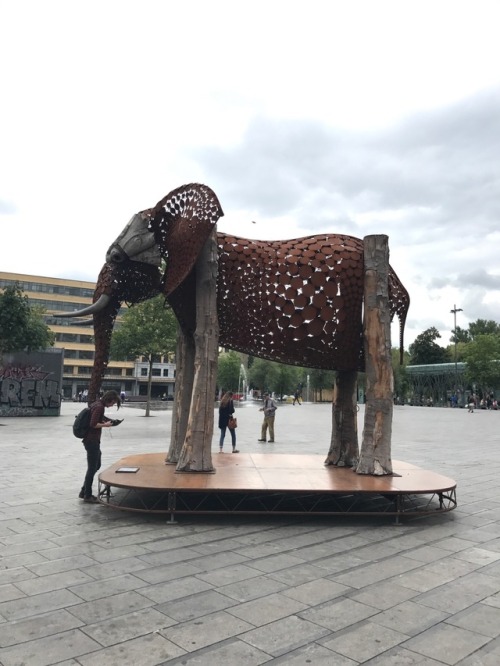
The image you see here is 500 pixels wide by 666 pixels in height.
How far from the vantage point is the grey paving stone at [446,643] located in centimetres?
333

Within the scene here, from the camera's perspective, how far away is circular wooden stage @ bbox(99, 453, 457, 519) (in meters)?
6.46

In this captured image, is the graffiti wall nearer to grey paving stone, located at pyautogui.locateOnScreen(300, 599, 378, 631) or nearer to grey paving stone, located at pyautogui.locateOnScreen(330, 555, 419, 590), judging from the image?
grey paving stone, located at pyautogui.locateOnScreen(330, 555, 419, 590)

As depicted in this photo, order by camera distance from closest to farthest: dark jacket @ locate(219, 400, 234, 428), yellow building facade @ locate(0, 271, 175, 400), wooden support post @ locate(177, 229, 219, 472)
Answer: wooden support post @ locate(177, 229, 219, 472)
dark jacket @ locate(219, 400, 234, 428)
yellow building facade @ locate(0, 271, 175, 400)

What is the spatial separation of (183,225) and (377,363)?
11.4ft

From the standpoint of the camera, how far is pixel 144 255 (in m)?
8.02

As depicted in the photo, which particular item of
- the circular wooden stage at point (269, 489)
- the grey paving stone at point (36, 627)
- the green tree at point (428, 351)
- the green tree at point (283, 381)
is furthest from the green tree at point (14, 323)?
the green tree at point (428, 351)

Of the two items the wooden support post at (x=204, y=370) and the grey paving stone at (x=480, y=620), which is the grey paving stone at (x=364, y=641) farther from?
the wooden support post at (x=204, y=370)

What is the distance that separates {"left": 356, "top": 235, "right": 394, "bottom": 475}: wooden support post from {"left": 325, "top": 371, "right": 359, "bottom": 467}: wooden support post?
3.52 feet

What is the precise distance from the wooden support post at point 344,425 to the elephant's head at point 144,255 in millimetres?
3468

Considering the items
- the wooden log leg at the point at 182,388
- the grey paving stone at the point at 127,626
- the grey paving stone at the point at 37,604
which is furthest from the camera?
the wooden log leg at the point at 182,388

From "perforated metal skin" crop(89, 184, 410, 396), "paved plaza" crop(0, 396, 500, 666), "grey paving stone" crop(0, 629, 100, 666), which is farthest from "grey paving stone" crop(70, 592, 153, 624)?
"perforated metal skin" crop(89, 184, 410, 396)

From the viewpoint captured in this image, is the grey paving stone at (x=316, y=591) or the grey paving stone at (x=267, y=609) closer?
the grey paving stone at (x=267, y=609)

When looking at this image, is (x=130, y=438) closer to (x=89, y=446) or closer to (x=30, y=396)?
(x=89, y=446)

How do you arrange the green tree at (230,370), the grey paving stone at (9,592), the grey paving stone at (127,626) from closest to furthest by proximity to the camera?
the grey paving stone at (127,626), the grey paving stone at (9,592), the green tree at (230,370)
